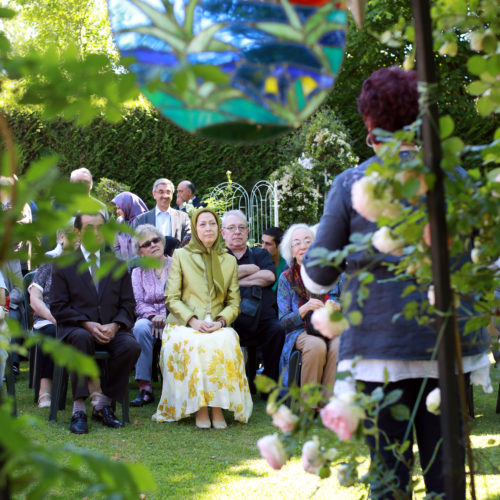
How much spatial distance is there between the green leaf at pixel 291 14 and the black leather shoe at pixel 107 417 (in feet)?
14.2

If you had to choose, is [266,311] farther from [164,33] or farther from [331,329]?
[164,33]

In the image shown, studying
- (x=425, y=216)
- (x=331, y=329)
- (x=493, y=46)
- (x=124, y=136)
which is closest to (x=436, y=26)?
(x=493, y=46)

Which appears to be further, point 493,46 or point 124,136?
point 124,136

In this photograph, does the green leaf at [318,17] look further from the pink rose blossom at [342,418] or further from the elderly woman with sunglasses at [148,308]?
the elderly woman with sunglasses at [148,308]

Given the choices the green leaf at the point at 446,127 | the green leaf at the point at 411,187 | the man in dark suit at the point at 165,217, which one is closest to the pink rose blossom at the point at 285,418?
the green leaf at the point at 411,187

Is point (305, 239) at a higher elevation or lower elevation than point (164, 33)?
higher

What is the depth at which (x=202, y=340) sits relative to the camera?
214 inches

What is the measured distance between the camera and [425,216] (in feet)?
5.31

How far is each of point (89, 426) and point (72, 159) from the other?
8820 mm

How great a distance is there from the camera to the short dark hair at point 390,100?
210 centimetres

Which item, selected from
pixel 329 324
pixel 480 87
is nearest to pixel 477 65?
pixel 480 87

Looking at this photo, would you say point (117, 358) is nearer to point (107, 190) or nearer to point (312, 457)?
point (312, 457)

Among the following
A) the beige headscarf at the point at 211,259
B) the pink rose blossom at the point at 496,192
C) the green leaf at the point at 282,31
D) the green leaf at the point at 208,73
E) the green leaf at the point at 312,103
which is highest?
the beige headscarf at the point at 211,259

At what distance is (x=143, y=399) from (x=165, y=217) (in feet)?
7.47
